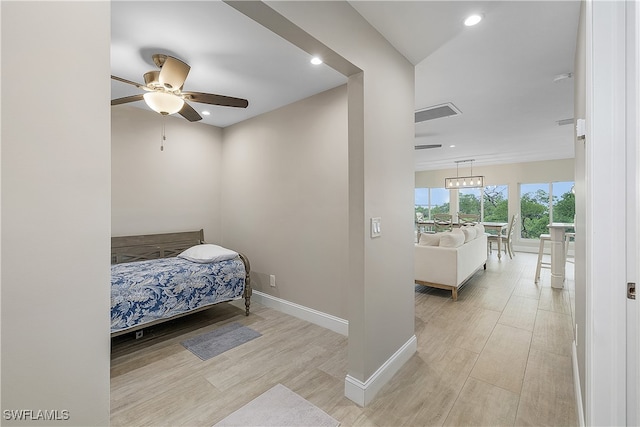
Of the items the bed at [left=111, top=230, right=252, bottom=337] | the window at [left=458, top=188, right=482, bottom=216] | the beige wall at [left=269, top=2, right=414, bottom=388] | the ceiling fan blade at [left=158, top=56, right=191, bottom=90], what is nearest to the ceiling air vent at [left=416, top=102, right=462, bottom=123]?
the beige wall at [left=269, top=2, right=414, bottom=388]

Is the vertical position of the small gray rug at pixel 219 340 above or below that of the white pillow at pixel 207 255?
below

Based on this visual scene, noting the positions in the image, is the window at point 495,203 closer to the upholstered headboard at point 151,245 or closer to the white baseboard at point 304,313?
the white baseboard at point 304,313

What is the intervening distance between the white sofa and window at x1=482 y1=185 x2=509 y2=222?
4831 mm

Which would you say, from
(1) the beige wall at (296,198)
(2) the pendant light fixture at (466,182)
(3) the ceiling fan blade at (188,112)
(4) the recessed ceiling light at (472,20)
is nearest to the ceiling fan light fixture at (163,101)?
(3) the ceiling fan blade at (188,112)

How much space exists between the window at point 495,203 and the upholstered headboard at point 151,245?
8273 millimetres

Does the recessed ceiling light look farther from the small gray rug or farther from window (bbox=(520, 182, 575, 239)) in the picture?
window (bbox=(520, 182, 575, 239))

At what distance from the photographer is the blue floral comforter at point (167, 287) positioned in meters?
2.42

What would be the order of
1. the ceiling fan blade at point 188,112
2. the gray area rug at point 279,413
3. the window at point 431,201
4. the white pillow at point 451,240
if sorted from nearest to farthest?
the gray area rug at point 279,413, the ceiling fan blade at point 188,112, the white pillow at point 451,240, the window at point 431,201

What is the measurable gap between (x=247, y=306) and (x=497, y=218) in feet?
26.5

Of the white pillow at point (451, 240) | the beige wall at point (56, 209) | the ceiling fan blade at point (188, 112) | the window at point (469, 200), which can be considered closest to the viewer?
the beige wall at point (56, 209)

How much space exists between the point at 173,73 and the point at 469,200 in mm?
9123

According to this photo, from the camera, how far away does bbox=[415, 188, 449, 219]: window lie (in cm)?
938

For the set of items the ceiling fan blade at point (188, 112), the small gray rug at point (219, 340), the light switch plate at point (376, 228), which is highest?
the ceiling fan blade at point (188, 112)

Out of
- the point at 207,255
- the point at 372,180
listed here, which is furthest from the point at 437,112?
the point at 207,255
